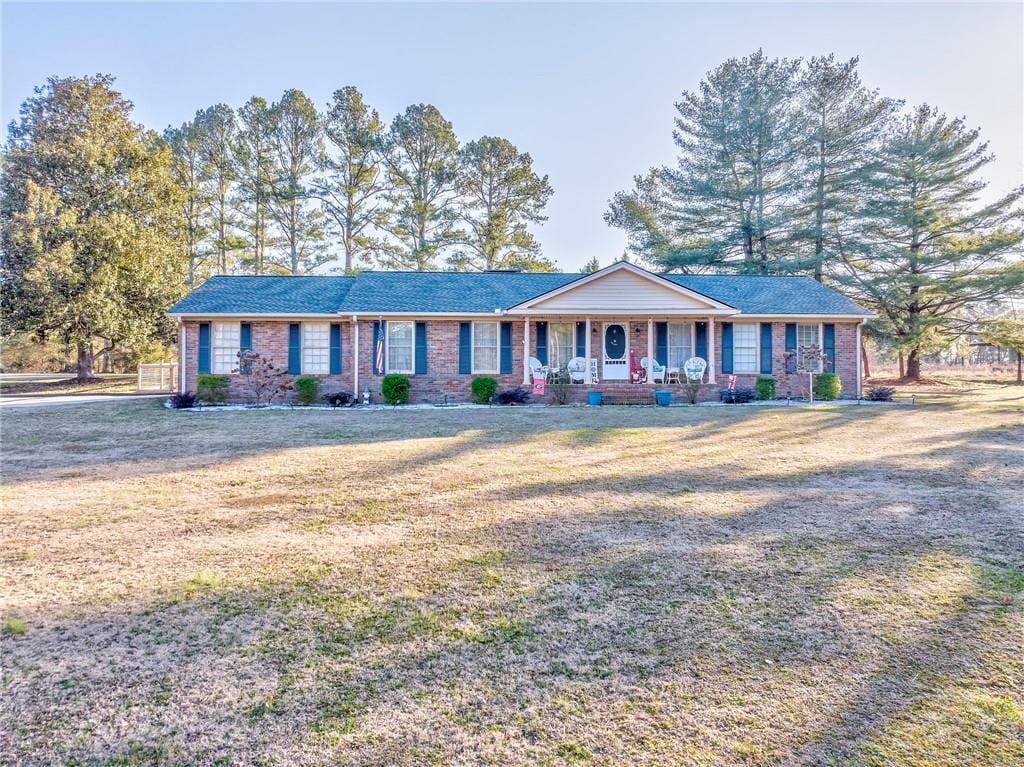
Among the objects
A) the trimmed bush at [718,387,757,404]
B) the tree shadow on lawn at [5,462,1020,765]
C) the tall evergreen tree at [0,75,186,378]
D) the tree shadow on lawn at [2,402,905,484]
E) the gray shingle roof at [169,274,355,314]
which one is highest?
the tall evergreen tree at [0,75,186,378]

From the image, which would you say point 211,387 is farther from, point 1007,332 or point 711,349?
point 1007,332

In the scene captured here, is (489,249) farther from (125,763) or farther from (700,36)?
(125,763)

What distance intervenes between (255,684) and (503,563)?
1.70 metres

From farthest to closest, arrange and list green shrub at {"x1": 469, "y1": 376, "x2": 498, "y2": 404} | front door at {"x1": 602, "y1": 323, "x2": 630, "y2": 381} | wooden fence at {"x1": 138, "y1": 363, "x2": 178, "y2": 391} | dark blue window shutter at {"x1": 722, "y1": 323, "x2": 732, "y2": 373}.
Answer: wooden fence at {"x1": 138, "y1": 363, "x2": 178, "y2": 391} → dark blue window shutter at {"x1": 722, "y1": 323, "x2": 732, "y2": 373} → front door at {"x1": 602, "y1": 323, "x2": 630, "y2": 381} → green shrub at {"x1": 469, "y1": 376, "x2": 498, "y2": 404}

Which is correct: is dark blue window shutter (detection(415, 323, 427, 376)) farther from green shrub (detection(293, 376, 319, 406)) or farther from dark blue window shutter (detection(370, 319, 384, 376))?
green shrub (detection(293, 376, 319, 406))

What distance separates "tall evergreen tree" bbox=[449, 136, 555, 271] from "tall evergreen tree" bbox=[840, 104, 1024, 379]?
15.9 meters

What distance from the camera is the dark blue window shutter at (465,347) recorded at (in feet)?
50.7

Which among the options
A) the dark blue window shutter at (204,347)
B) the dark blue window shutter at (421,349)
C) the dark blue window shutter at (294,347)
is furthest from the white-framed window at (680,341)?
the dark blue window shutter at (204,347)

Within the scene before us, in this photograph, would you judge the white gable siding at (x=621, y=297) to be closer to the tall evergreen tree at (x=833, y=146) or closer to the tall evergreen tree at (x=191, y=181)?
the tall evergreen tree at (x=833, y=146)

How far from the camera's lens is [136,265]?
21.3 meters

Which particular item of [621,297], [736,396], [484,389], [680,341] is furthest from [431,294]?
[736,396]

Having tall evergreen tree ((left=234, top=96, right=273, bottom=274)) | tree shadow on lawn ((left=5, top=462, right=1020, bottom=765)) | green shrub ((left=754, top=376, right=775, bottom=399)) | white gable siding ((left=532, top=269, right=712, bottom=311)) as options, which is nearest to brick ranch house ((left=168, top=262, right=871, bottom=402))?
white gable siding ((left=532, top=269, right=712, bottom=311))

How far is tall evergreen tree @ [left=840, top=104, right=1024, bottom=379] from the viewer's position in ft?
73.9

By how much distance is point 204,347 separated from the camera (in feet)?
49.3
